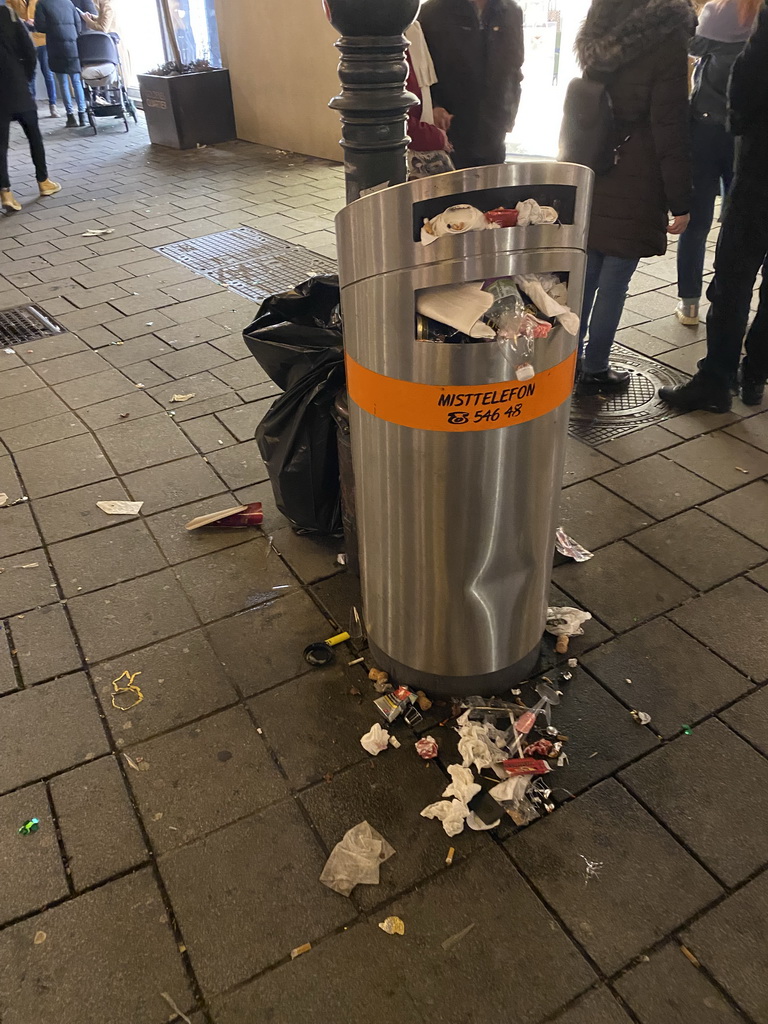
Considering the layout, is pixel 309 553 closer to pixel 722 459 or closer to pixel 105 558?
pixel 105 558

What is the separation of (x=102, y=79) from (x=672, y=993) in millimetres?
13187

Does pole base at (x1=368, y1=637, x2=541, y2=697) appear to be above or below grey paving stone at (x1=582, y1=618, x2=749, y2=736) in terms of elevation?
above

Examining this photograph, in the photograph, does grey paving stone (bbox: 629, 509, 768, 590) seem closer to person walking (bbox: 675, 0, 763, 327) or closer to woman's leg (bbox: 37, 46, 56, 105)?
person walking (bbox: 675, 0, 763, 327)

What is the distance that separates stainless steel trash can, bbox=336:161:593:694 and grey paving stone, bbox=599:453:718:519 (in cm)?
110

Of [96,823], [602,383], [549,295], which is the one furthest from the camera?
[602,383]

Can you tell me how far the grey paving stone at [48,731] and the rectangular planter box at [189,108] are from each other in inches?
380

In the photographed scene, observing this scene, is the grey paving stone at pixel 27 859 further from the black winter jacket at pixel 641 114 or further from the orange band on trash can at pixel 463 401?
the black winter jacket at pixel 641 114

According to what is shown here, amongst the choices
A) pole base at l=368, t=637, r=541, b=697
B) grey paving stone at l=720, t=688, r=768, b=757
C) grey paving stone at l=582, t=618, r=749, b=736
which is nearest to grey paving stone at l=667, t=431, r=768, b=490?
grey paving stone at l=582, t=618, r=749, b=736

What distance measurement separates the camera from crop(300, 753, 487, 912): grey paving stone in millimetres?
1896

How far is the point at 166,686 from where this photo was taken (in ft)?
7.93

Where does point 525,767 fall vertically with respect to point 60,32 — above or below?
below

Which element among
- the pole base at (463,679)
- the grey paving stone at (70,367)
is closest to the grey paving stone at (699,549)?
the pole base at (463,679)

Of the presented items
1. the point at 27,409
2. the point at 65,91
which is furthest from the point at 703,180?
Result: the point at 65,91

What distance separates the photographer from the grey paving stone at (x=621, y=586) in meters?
2.64
